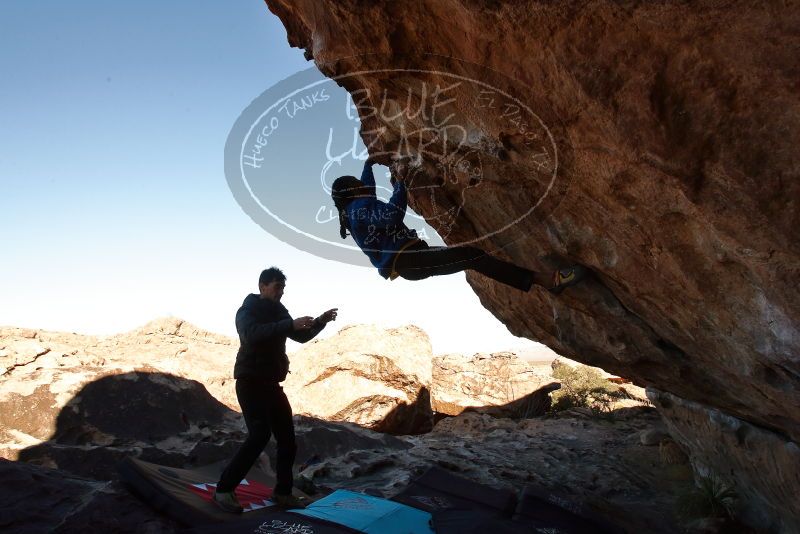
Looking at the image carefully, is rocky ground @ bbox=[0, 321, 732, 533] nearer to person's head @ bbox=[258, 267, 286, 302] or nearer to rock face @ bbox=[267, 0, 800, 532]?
person's head @ bbox=[258, 267, 286, 302]

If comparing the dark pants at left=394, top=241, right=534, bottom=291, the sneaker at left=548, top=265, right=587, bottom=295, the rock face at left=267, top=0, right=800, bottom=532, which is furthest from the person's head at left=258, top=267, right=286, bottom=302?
the sneaker at left=548, top=265, right=587, bottom=295

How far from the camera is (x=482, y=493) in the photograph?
6289mm

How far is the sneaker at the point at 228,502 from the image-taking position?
465 centimetres

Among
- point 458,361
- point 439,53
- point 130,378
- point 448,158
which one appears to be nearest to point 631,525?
point 448,158

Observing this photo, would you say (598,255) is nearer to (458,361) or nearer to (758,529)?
(758,529)

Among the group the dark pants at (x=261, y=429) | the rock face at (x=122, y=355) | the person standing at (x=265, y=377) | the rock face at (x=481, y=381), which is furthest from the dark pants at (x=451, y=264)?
the rock face at (x=481, y=381)

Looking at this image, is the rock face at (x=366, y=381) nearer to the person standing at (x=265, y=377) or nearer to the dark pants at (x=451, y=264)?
the person standing at (x=265, y=377)

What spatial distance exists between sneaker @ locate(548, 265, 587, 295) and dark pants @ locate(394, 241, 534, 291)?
0.28m

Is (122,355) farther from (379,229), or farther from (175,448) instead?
(379,229)

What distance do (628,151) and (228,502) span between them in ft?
13.9

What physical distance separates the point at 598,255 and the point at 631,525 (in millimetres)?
3833

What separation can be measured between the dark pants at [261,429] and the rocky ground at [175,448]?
25.3 inches

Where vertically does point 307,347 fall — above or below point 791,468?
above

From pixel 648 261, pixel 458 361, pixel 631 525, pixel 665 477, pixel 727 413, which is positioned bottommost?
pixel 631 525
